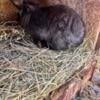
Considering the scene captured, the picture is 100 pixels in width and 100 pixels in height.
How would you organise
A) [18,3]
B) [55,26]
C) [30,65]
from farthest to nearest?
[18,3]
[55,26]
[30,65]

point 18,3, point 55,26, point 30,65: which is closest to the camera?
point 30,65

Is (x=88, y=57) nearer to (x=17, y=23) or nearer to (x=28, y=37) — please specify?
(x=28, y=37)

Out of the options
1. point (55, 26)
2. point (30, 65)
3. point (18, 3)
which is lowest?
point (30, 65)

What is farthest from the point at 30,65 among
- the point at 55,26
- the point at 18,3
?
the point at 18,3

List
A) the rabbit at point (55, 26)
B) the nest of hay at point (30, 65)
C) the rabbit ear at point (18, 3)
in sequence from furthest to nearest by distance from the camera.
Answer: the rabbit ear at point (18, 3) < the rabbit at point (55, 26) < the nest of hay at point (30, 65)

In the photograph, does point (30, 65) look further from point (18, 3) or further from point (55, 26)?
point (18, 3)

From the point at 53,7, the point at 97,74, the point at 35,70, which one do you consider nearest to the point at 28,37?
the point at 53,7
